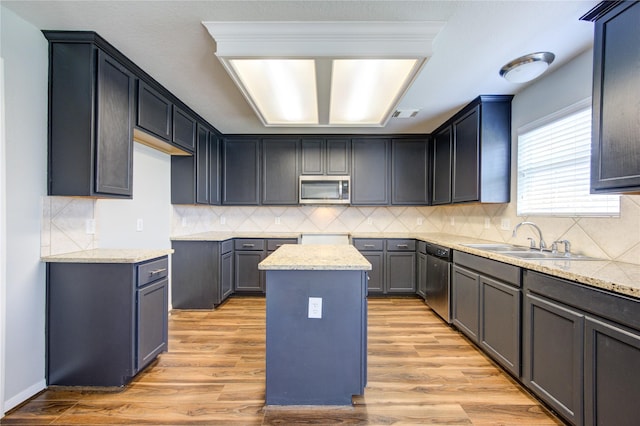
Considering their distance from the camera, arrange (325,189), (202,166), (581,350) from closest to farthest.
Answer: (581,350)
(202,166)
(325,189)

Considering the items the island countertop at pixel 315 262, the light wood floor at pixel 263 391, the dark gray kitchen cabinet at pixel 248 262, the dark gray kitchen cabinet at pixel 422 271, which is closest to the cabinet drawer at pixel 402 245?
the dark gray kitchen cabinet at pixel 422 271

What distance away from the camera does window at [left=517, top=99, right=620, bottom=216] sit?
1954 mm

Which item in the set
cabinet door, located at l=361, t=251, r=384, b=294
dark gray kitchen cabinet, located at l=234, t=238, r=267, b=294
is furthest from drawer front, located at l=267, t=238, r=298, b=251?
cabinet door, located at l=361, t=251, r=384, b=294

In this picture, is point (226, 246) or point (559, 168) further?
point (226, 246)

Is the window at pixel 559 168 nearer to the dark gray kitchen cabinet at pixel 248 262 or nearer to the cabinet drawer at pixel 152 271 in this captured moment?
the dark gray kitchen cabinet at pixel 248 262

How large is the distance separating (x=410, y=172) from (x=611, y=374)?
10.2ft

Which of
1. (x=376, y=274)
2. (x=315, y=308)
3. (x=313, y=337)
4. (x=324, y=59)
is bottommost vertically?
(x=376, y=274)

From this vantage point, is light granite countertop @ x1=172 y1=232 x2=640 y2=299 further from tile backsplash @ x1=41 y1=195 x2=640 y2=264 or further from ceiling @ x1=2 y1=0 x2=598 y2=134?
ceiling @ x1=2 y1=0 x2=598 y2=134

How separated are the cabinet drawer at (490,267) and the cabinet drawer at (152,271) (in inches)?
104

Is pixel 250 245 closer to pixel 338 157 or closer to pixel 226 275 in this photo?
pixel 226 275

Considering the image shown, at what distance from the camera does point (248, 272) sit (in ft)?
12.2

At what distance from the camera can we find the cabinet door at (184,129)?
109 inches

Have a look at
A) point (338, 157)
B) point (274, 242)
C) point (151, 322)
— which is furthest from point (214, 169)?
point (151, 322)

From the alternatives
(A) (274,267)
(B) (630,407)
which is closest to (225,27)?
(A) (274,267)
